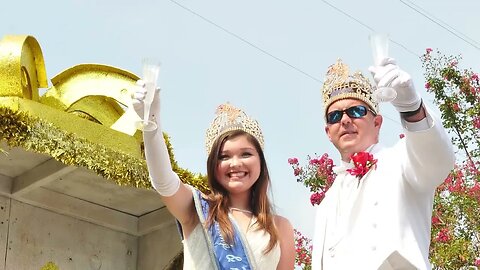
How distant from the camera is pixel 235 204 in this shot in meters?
4.02

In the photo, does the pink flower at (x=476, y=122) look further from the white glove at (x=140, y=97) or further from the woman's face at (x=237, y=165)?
the white glove at (x=140, y=97)

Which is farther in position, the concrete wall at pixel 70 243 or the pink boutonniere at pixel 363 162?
the concrete wall at pixel 70 243

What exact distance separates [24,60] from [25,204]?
0.90 meters

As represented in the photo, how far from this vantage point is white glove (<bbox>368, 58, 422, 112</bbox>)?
2.99m

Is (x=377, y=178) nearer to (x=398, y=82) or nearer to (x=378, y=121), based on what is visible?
(x=378, y=121)

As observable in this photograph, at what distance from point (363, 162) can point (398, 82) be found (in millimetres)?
558

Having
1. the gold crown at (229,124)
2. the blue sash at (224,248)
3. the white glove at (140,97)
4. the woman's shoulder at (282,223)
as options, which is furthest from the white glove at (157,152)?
the woman's shoulder at (282,223)

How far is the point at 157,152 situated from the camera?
11.8ft

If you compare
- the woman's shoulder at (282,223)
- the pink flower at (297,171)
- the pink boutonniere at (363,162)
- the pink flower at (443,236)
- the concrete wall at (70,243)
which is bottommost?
the pink boutonniere at (363,162)

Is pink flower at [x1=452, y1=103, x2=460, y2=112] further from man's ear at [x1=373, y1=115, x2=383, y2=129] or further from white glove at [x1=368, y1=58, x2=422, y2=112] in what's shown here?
white glove at [x1=368, y1=58, x2=422, y2=112]

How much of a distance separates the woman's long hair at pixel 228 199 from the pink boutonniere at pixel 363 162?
1.95 feet

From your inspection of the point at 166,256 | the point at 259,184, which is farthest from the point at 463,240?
the point at 259,184

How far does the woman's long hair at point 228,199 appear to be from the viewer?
3859mm

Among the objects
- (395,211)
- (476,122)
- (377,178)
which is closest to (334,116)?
(377,178)
